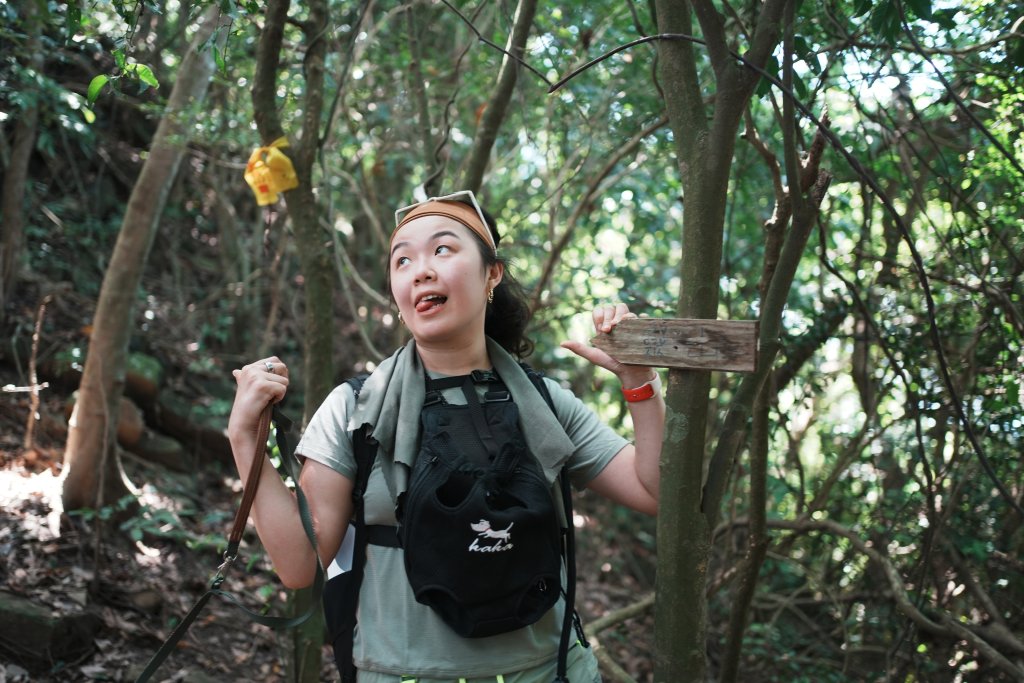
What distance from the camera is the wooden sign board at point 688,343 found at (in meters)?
1.93

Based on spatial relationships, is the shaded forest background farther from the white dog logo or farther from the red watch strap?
the white dog logo

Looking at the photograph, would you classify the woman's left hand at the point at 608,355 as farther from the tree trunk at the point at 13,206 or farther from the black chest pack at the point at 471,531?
the tree trunk at the point at 13,206

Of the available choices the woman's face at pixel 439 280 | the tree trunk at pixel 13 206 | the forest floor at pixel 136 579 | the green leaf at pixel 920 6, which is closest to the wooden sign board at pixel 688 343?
the woman's face at pixel 439 280

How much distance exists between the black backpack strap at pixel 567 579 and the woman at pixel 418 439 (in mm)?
28

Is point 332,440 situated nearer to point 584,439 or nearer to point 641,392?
point 584,439

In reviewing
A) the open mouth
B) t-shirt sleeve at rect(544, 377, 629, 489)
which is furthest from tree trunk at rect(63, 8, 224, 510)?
t-shirt sleeve at rect(544, 377, 629, 489)

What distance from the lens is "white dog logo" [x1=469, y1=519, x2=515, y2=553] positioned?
6.18 feet

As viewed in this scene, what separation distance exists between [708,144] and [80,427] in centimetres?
431

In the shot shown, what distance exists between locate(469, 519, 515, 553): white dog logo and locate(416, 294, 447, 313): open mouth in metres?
0.59

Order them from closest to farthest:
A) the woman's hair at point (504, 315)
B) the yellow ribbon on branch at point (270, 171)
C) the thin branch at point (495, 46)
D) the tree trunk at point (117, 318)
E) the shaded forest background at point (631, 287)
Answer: the thin branch at point (495, 46) < the woman's hair at point (504, 315) < the shaded forest background at point (631, 287) < the yellow ribbon on branch at point (270, 171) < the tree trunk at point (117, 318)

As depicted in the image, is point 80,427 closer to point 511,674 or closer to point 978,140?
point 511,674

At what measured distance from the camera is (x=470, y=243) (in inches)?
90.1

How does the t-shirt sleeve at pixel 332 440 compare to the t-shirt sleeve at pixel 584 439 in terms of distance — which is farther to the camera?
the t-shirt sleeve at pixel 584 439

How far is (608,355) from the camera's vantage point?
85.7 inches
